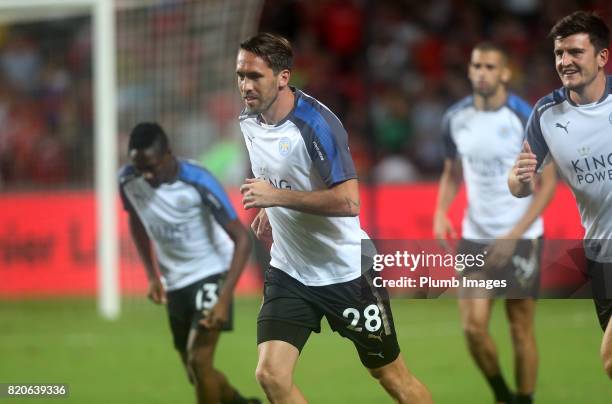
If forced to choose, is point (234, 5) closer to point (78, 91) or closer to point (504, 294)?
point (78, 91)

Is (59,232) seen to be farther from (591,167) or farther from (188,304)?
(591,167)

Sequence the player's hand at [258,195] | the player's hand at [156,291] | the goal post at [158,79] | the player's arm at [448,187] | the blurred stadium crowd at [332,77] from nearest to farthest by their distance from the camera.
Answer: the player's hand at [258,195] < the player's hand at [156,291] < the player's arm at [448,187] < the goal post at [158,79] < the blurred stadium crowd at [332,77]

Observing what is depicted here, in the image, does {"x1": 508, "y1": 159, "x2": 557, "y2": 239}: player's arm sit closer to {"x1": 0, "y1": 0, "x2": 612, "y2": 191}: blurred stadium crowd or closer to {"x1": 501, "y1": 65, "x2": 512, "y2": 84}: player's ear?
{"x1": 501, "y1": 65, "x2": 512, "y2": 84}: player's ear

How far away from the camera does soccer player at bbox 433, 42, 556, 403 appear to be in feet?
26.4

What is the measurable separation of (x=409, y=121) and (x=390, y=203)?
229cm

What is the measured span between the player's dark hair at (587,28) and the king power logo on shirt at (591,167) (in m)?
0.57

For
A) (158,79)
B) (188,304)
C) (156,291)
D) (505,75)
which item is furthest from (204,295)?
(158,79)

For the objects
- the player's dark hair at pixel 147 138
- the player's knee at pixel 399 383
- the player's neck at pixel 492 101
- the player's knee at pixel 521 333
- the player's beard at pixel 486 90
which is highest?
the player's beard at pixel 486 90

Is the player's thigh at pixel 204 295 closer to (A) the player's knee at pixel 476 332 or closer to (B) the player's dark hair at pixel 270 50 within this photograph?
(A) the player's knee at pixel 476 332

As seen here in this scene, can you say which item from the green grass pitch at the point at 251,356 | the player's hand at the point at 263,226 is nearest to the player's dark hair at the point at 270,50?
the player's hand at the point at 263,226

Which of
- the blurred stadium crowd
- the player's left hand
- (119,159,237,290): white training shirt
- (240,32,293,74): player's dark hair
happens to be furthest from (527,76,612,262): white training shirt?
the blurred stadium crowd

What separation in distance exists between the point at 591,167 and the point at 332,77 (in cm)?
1149

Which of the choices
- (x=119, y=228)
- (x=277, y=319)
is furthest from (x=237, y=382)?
(x=119, y=228)

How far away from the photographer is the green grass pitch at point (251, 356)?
357 inches
